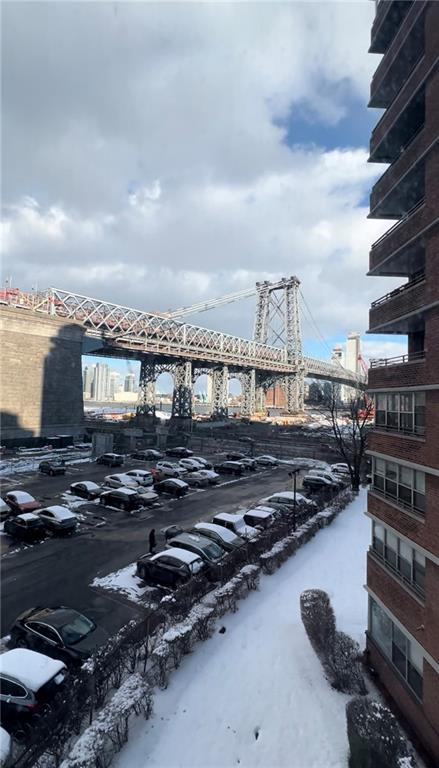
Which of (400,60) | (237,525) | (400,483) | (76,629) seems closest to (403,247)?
(400,60)

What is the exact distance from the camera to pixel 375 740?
6.82m

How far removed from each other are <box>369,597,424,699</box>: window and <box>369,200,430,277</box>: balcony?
8.86 m

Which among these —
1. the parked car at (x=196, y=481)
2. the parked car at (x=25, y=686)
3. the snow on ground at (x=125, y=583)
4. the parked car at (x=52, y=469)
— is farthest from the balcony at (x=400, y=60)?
the parked car at (x=52, y=469)

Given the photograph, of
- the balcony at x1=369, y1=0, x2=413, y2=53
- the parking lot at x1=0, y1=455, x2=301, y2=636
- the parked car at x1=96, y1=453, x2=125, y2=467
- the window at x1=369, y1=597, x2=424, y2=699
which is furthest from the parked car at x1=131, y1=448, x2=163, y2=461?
the balcony at x1=369, y1=0, x2=413, y2=53

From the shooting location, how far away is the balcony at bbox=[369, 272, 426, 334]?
8.88 m

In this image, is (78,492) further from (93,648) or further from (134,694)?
(134,694)

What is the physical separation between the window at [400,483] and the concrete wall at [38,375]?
1653 inches

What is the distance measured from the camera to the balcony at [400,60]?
31.3 feet

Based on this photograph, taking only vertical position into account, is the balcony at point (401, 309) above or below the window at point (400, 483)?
above

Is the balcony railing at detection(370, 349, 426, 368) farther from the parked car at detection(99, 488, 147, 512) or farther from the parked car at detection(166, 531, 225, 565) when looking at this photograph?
the parked car at detection(99, 488, 147, 512)

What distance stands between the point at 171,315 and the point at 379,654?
95581 millimetres

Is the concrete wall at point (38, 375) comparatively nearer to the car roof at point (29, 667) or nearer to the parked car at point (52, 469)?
the parked car at point (52, 469)

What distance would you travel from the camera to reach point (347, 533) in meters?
19.6

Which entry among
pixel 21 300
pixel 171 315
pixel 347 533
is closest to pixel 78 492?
pixel 347 533
